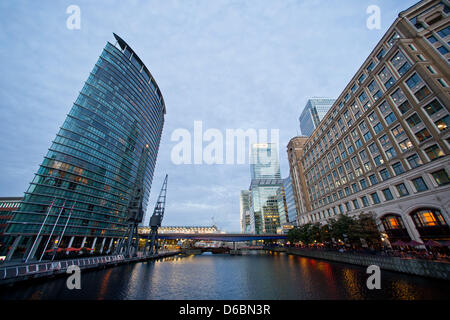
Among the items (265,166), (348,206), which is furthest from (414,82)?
(265,166)

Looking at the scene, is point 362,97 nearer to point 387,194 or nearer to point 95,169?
point 387,194

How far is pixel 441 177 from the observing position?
3173cm

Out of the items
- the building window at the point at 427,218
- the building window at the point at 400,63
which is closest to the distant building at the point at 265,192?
the building window at the point at 427,218

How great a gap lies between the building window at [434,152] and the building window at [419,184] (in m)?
4.90

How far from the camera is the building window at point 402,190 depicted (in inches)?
1514

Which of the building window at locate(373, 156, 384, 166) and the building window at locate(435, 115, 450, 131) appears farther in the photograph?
the building window at locate(373, 156, 384, 166)

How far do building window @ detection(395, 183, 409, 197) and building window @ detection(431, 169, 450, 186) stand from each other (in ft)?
21.0

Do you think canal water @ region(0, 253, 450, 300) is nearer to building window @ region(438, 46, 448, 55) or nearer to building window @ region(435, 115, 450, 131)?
building window @ region(435, 115, 450, 131)

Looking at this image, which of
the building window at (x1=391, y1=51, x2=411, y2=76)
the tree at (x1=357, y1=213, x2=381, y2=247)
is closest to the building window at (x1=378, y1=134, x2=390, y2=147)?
the building window at (x1=391, y1=51, x2=411, y2=76)

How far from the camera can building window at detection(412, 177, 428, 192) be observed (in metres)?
34.5

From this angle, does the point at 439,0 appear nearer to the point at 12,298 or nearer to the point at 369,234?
the point at 369,234

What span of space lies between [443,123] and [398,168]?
12.1 meters

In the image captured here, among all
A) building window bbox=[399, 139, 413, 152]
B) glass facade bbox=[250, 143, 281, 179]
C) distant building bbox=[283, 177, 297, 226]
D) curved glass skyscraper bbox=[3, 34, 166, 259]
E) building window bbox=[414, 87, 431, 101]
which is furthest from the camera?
glass facade bbox=[250, 143, 281, 179]
